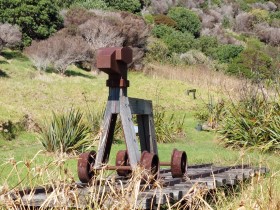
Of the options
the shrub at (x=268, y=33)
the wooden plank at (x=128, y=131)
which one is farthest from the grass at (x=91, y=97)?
the shrub at (x=268, y=33)

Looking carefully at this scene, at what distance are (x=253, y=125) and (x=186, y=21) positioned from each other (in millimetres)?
32868

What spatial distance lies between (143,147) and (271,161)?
13.4 ft

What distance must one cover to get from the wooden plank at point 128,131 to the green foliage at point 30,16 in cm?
2339

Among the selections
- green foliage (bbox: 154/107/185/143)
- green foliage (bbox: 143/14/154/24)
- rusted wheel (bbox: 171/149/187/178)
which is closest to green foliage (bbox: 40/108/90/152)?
green foliage (bbox: 154/107/185/143)

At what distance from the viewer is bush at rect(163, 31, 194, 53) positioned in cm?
3675

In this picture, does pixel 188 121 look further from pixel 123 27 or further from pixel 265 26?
pixel 265 26

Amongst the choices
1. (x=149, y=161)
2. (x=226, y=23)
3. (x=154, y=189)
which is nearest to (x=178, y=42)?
(x=226, y=23)

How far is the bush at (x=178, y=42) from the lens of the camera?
121ft

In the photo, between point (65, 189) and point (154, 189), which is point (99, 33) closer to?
point (154, 189)

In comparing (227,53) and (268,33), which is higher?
A: (268,33)

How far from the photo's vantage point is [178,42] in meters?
37.1

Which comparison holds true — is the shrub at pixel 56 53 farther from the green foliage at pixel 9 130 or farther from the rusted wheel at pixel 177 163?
the rusted wheel at pixel 177 163

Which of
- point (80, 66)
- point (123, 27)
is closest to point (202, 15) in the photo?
point (123, 27)

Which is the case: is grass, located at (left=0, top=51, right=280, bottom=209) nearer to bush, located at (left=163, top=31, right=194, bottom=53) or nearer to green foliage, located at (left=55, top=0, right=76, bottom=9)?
bush, located at (left=163, top=31, right=194, bottom=53)
